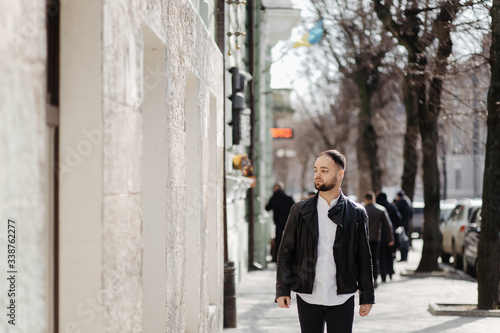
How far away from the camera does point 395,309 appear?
1343 cm

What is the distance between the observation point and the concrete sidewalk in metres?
11.2

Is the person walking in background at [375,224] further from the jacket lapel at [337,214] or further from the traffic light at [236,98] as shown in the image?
the jacket lapel at [337,214]

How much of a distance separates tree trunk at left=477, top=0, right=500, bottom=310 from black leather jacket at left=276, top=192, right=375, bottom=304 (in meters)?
6.55

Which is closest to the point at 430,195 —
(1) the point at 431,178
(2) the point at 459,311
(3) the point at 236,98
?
(1) the point at 431,178

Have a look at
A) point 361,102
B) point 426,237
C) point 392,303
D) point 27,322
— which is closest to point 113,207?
point 27,322

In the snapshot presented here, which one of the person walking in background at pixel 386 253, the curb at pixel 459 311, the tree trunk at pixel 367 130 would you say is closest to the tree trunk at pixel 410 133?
the person walking in background at pixel 386 253

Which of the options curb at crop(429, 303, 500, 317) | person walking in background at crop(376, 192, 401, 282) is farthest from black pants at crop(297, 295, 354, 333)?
person walking in background at crop(376, 192, 401, 282)

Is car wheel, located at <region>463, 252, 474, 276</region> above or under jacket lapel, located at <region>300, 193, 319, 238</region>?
under

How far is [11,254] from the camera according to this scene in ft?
11.5

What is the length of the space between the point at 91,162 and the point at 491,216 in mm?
9109

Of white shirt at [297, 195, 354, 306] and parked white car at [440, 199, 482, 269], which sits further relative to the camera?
parked white car at [440, 199, 482, 269]

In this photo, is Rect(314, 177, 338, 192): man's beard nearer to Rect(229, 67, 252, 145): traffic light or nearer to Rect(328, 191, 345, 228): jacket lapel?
Rect(328, 191, 345, 228): jacket lapel

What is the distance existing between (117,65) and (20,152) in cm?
130

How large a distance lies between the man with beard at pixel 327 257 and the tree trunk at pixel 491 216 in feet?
21.6
